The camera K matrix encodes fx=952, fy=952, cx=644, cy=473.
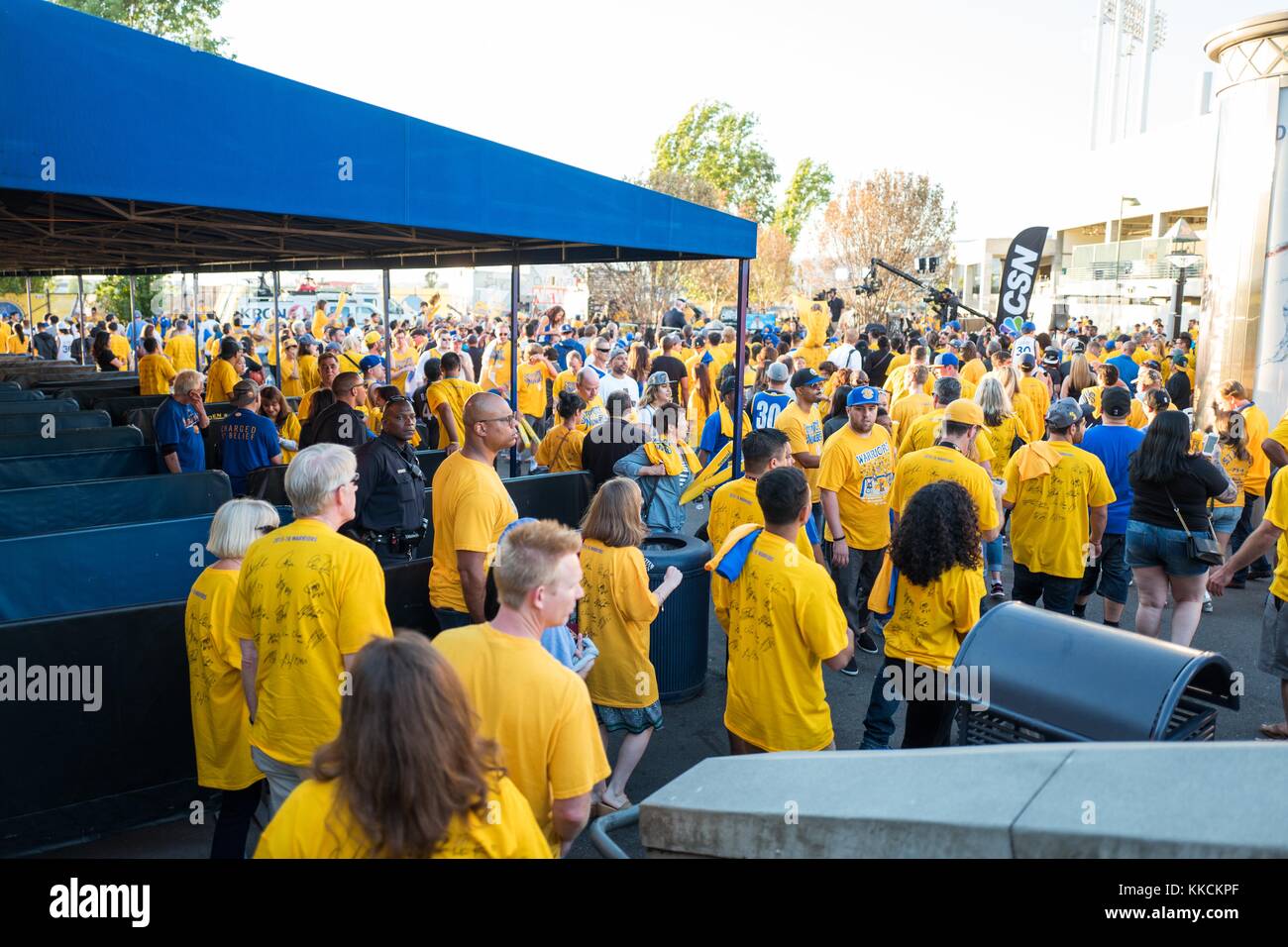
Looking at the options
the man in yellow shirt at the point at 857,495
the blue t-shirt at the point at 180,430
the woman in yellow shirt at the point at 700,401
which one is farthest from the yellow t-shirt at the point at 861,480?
the blue t-shirt at the point at 180,430

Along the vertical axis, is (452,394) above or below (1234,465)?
above

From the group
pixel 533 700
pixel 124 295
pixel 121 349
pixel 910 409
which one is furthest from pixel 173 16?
pixel 533 700

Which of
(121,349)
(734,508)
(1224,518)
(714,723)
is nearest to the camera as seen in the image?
(734,508)

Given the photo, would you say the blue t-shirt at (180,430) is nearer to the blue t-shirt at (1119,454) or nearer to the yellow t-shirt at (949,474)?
the yellow t-shirt at (949,474)

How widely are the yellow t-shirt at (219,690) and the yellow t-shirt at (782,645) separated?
6.86 feet

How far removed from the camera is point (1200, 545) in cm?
629

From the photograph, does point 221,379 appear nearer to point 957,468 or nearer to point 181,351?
point 181,351

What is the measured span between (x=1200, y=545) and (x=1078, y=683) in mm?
3763

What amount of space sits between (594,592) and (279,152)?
260 cm

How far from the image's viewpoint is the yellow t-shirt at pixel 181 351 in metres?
17.8

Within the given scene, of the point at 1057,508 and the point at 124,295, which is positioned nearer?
the point at 1057,508

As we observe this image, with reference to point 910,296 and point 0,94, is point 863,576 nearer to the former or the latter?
point 0,94

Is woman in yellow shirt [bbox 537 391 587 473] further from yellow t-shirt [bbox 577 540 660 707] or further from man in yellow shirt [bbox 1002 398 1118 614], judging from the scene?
yellow t-shirt [bbox 577 540 660 707]

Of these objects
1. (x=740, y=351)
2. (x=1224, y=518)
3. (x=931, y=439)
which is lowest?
(x=1224, y=518)
